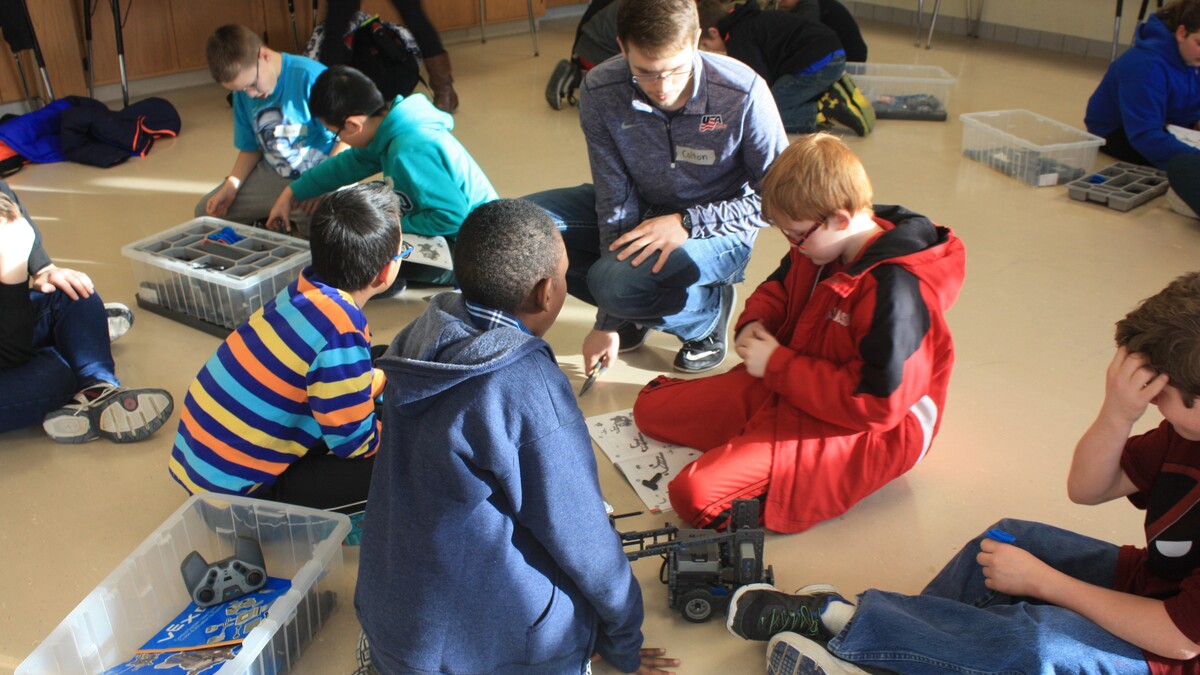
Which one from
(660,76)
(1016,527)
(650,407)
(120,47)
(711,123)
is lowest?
(650,407)

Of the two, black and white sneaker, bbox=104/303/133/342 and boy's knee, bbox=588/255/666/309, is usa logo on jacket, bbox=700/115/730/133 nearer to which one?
boy's knee, bbox=588/255/666/309

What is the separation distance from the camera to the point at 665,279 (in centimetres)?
236

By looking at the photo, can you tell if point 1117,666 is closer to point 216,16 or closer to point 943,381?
point 943,381

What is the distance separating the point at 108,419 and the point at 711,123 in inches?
59.5

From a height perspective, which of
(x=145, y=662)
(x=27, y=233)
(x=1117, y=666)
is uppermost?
(x=27, y=233)

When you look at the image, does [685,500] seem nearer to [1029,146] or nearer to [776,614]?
[776,614]

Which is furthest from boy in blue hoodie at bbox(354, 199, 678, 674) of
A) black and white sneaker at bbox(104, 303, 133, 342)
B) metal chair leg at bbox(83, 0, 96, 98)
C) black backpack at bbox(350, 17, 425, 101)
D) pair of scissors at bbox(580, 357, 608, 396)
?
metal chair leg at bbox(83, 0, 96, 98)

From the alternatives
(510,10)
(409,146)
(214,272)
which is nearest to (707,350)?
(409,146)

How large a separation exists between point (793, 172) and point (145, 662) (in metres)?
1.37

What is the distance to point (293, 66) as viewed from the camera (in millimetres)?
3162

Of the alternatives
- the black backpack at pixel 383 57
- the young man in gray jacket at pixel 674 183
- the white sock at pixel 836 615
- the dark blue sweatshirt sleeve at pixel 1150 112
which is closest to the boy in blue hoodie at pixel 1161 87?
the dark blue sweatshirt sleeve at pixel 1150 112

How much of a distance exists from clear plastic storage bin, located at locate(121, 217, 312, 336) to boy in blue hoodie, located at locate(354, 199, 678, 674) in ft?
4.48

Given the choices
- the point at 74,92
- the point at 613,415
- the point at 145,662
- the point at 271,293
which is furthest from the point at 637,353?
the point at 74,92

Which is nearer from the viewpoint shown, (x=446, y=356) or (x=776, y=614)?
(x=446, y=356)
